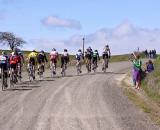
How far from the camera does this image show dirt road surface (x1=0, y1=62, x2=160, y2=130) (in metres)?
16.6

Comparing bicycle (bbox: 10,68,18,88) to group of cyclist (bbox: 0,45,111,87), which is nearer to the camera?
group of cyclist (bbox: 0,45,111,87)

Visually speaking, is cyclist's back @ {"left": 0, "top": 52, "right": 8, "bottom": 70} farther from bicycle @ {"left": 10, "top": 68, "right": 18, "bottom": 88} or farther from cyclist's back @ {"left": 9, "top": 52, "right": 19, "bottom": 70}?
cyclist's back @ {"left": 9, "top": 52, "right": 19, "bottom": 70}

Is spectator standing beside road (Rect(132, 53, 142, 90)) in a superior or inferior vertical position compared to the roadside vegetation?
superior

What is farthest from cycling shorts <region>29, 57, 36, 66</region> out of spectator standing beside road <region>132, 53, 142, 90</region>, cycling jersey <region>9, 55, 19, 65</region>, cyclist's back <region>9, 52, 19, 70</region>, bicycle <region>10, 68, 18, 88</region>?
spectator standing beside road <region>132, 53, 142, 90</region>

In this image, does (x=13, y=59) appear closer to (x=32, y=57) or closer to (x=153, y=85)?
(x=32, y=57)

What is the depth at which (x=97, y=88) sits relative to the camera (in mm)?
27875

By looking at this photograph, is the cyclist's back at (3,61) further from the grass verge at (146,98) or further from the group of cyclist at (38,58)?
the grass verge at (146,98)

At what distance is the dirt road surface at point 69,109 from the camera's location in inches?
655

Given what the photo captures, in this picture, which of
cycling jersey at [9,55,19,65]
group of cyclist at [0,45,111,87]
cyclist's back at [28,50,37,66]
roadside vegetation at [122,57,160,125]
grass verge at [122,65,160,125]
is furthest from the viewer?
cyclist's back at [28,50,37,66]

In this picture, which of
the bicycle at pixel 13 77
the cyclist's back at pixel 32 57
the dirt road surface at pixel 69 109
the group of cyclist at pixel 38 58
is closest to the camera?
the dirt road surface at pixel 69 109

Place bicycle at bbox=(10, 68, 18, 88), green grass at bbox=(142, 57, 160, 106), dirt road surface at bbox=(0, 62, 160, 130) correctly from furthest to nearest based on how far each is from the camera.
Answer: bicycle at bbox=(10, 68, 18, 88)
green grass at bbox=(142, 57, 160, 106)
dirt road surface at bbox=(0, 62, 160, 130)

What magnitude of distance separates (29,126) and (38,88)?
1167 cm

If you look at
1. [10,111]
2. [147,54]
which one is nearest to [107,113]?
[10,111]

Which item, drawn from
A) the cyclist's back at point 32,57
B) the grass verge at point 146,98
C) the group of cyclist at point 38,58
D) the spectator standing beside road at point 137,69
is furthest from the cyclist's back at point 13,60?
the spectator standing beside road at point 137,69
